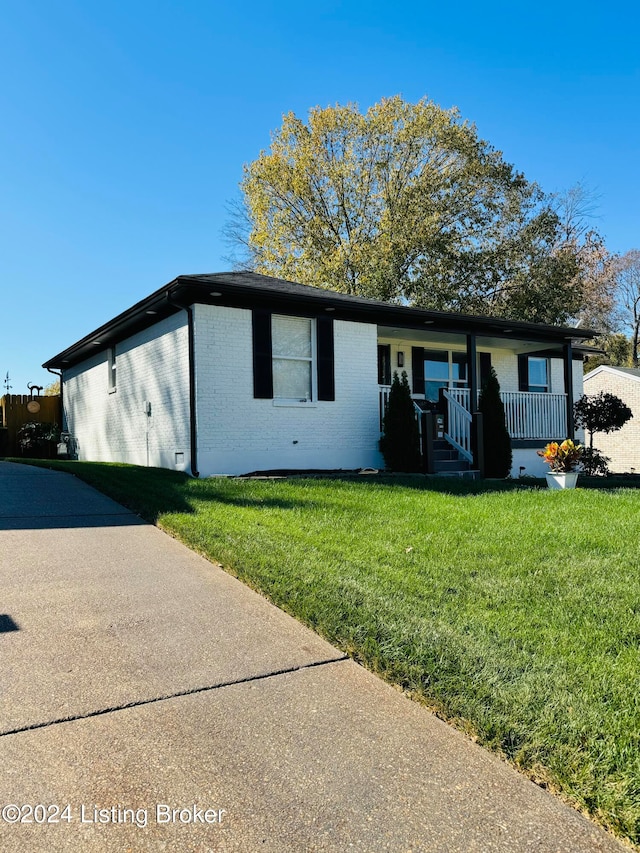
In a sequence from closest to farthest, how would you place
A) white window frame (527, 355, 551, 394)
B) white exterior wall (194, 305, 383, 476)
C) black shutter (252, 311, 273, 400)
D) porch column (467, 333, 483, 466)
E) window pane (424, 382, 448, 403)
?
white exterior wall (194, 305, 383, 476) < black shutter (252, 311, 273, 400) < porch column (467, 333, 483, 466) < window pane (424, 382, 448, 403) < white window frame (527, 355, 551, 394)

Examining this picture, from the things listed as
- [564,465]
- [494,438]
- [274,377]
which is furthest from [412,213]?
[564,465]

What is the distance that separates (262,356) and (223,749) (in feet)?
27.8

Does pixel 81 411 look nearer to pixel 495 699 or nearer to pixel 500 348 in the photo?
pixel 500 348

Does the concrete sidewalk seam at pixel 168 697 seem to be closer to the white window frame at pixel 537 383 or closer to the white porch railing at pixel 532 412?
the white porch railing at pixel 532 412

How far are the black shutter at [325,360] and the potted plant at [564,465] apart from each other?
154 inches

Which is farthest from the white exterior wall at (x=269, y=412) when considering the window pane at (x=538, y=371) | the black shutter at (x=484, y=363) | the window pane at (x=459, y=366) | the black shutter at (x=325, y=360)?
the window pane at (x=538, y=371)

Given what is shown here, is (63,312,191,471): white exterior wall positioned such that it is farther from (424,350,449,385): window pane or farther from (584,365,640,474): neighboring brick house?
(584,365,640,474): neighboring brick house

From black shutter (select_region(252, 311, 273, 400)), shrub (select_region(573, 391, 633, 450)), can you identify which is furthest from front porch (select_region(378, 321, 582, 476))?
black shutter (select_region(252, 311, 273, 400))

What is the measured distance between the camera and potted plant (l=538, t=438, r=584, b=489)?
9.12 meters

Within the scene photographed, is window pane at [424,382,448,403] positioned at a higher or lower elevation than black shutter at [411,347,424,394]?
lower

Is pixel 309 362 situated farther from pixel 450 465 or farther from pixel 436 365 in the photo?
pixel 436 365

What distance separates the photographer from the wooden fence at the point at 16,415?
53.9 ft

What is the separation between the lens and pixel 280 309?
10562mm

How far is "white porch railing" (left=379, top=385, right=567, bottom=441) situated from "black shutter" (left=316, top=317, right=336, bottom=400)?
295 cm
